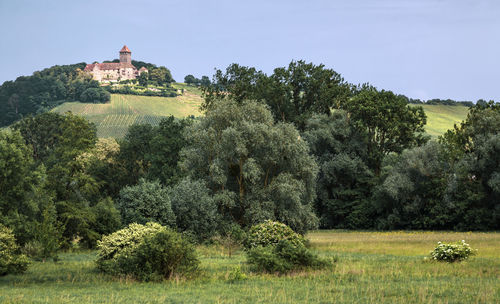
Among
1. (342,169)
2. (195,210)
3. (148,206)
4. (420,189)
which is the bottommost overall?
(195,210)

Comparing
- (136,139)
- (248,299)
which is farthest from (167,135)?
(248,299)

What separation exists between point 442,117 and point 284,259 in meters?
127

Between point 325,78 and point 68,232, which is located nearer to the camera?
point 68,232

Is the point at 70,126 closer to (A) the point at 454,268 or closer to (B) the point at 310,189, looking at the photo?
(B) the point at 310,189

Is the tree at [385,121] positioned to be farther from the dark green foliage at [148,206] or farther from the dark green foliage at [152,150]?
the dark green foliage at [148,206]

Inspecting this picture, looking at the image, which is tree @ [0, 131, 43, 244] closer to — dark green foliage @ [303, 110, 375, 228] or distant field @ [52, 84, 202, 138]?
dark green foliage @ [303, 110, 375, 228]

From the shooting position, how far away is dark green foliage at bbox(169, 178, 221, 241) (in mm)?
40156

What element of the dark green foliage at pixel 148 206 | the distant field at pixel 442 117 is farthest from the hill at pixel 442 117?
the dark green foliage at pixel 148 206

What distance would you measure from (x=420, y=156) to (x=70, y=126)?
3649 centimetres

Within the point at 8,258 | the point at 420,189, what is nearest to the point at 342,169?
the point at 420,189

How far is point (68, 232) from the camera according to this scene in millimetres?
39781

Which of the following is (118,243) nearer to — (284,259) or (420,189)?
(284,259)

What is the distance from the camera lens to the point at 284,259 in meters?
23.8

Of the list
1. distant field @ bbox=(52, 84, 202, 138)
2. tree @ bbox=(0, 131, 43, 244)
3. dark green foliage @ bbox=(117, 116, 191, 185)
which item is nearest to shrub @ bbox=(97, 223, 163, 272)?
tree @ bbox=(0, 131, 43, 244)
